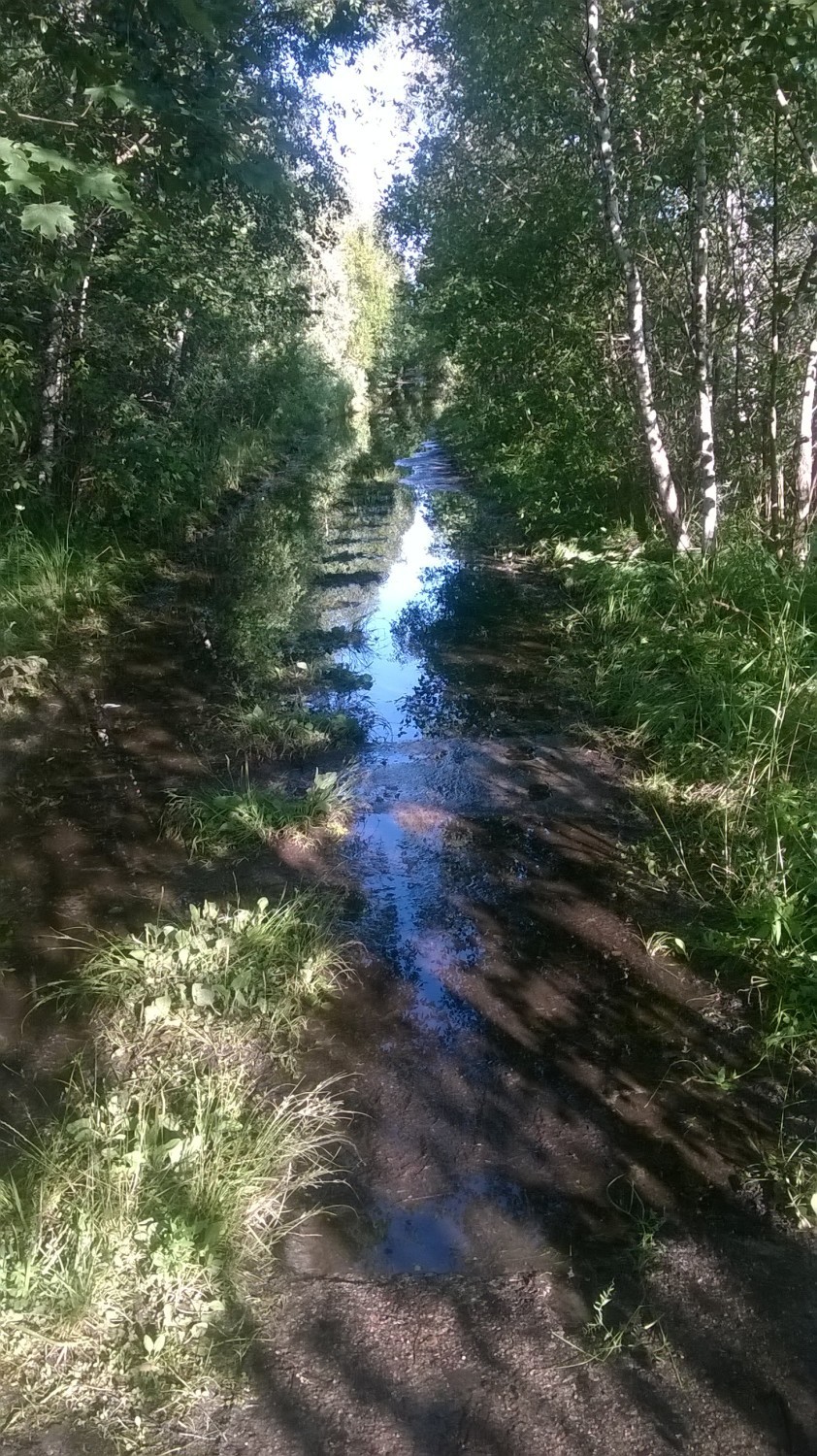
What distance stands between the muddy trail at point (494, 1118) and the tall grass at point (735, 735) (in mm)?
262

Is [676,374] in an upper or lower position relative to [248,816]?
upper

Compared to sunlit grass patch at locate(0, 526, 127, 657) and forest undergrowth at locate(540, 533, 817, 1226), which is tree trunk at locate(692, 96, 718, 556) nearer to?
forest undergrowth at locate(540, 533, 817, 1226)

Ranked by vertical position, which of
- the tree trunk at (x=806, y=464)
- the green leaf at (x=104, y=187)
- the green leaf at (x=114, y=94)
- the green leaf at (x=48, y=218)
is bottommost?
the tree trunk at (x=806, y=464)

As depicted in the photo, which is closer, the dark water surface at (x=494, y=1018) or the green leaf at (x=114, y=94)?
the dark water surface at (x=494, y=1018)

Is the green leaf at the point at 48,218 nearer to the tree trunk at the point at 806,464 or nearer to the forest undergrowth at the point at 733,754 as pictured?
the forest undergrowth at the point at 733,754

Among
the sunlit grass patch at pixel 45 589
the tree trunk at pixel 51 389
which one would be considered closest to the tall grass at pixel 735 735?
the sunlit grass patch at pixel 45 589

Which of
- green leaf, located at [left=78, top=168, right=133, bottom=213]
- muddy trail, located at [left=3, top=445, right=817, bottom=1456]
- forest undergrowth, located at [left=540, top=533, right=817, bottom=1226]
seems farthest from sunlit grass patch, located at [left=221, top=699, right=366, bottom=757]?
green leaf, located at [left=78, top=168, right=133, bottom=213]

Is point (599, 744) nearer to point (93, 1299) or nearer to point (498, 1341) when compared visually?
point (498, 1341)

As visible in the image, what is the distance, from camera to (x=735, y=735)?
5.46 metres

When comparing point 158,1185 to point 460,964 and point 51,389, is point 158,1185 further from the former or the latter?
point 51,389

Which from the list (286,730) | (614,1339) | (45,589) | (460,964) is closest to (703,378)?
(286,730)

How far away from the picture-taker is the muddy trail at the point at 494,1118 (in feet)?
7.86

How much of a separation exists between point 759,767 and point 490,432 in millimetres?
16584

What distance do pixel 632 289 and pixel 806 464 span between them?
2.19 m
